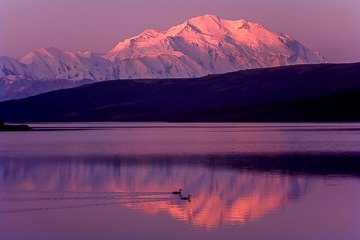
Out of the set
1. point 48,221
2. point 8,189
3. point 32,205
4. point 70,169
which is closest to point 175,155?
point 70,169

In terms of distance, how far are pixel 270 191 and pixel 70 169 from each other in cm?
1877

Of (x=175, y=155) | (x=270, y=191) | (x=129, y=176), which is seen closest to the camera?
(x=270, y=191)

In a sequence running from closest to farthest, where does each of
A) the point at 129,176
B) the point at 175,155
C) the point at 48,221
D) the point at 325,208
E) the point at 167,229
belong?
the point at 167,229 → the point at 48,221 → the point at 325,208 → the point at 129,176 → the point at 175,155

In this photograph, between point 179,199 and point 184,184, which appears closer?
point 179,199

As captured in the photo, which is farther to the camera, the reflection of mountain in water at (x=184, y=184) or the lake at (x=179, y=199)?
the reflection of mountain in water at (x=184, y=184)

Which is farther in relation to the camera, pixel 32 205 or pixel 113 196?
pixel 113 196

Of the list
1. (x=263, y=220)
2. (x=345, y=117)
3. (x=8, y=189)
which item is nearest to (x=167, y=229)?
(x=263, y=220)

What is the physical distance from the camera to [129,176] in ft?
148

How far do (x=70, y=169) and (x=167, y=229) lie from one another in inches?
1003

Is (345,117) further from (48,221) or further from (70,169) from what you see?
(48,221)

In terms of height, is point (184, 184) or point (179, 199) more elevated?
point (184, 184)

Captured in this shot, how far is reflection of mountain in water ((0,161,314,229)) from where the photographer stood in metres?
30.0

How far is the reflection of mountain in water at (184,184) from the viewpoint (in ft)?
98.5

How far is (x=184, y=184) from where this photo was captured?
40562 millimetres
